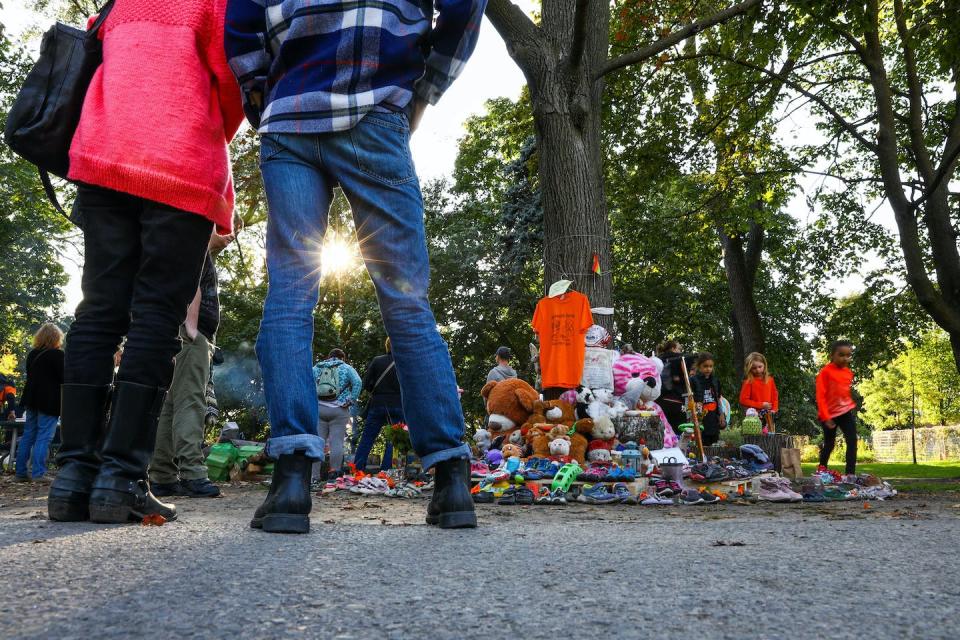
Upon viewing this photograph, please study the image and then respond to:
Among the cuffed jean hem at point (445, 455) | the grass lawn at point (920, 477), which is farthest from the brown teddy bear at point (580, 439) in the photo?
the grass lawn at point (920, 477)

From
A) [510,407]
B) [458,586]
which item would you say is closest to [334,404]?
[510,407]

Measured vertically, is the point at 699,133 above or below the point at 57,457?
above

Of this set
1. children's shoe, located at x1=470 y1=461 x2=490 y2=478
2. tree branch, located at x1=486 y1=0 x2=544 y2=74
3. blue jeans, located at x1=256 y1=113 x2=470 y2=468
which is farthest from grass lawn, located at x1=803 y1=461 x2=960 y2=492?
blue jeans, located at x1=256 y1=113 x2=470 y2=468

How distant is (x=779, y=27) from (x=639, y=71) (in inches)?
180

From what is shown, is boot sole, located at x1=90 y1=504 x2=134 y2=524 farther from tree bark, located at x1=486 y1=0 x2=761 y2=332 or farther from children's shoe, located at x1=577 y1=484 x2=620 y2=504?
tree bark, located at x1=486 y1=0 x2=761 y2=332

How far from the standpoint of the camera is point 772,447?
32.5ft

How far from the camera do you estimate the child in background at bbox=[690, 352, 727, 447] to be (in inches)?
456

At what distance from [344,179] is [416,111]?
0.45 m

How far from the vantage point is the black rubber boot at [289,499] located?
234cm

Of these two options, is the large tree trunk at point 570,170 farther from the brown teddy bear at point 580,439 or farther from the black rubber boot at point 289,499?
the black rubber boot at point 289,499

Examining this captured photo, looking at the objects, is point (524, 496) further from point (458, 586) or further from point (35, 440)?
point (35, 440)

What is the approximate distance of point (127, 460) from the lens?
2.56m

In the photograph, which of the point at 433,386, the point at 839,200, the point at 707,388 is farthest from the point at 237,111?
the point at 839,200

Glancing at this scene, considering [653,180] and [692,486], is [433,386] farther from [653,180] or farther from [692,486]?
[653,180]
